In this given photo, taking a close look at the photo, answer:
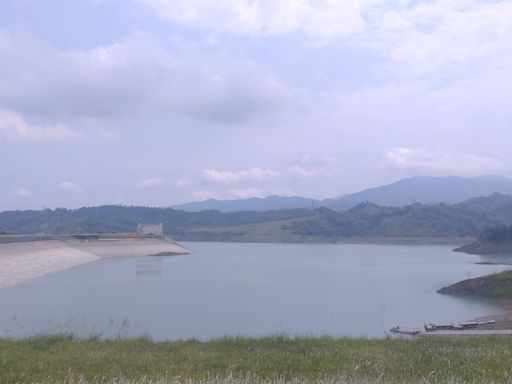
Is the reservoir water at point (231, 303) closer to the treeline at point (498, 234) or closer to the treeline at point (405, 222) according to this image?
the treeline at point (498, 234)

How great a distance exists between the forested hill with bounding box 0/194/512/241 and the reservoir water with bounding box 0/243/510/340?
6309cm

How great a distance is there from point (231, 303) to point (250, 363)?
1809 centimetres

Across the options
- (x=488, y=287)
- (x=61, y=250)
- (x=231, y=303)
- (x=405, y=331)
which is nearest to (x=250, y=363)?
(x=405, y=331)

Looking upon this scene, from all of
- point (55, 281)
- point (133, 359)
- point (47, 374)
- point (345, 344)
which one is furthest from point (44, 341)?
point (55, 281)

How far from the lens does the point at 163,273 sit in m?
43.5

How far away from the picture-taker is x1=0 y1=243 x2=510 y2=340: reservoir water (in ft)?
56.3

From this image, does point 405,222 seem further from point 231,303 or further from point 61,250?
point 231,303

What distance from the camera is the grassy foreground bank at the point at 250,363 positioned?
4.74m

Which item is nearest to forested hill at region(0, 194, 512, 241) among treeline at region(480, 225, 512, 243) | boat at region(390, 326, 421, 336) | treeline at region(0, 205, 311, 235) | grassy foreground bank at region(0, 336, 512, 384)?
treeline at region(0, 205, 311, 235)

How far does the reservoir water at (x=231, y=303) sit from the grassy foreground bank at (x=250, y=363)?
11.9 ft

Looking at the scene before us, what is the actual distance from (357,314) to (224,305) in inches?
192

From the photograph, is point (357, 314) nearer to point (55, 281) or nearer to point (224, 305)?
point (224, 305)

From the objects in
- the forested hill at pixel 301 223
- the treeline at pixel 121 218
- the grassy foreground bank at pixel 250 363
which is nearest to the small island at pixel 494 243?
the forested hill at pixel 301 223

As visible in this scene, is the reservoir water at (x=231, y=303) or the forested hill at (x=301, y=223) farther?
the forested hill at (x=301, y=223)
